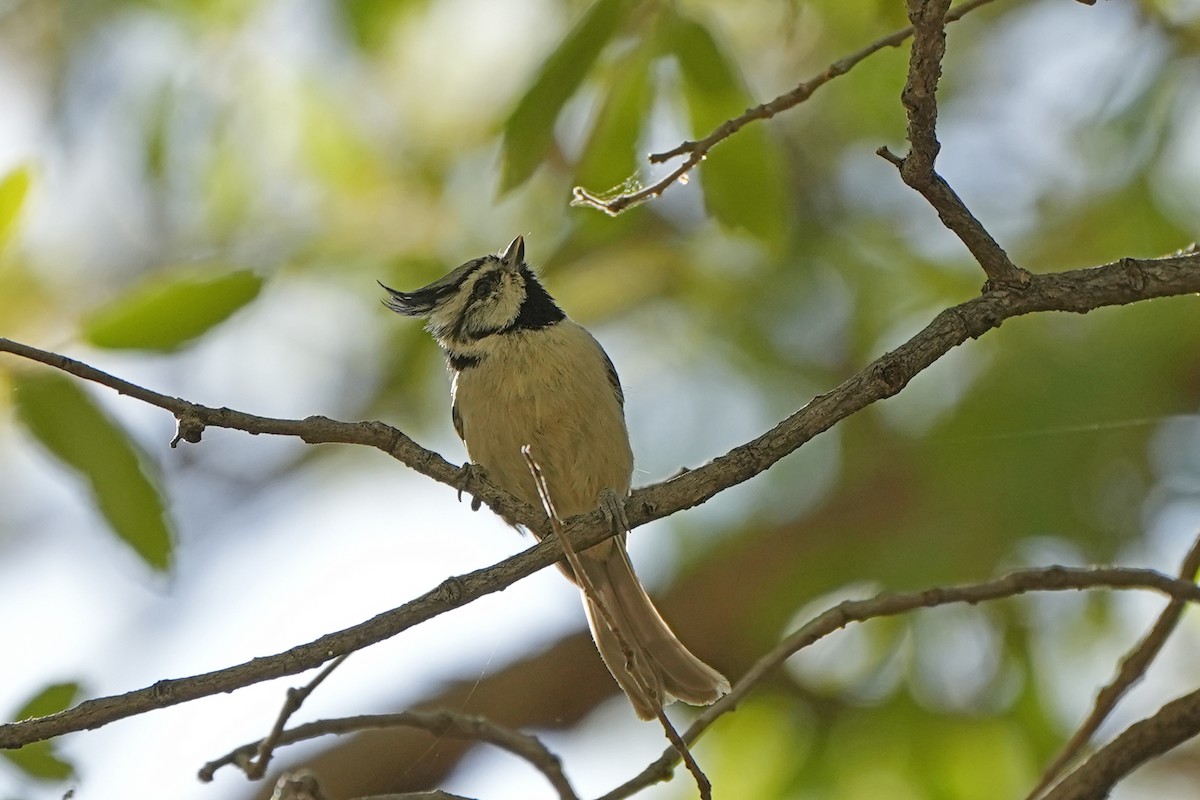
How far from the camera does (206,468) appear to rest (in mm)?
7129

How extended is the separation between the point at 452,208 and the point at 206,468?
2.21 meters

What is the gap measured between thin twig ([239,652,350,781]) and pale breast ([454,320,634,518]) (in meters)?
1.90

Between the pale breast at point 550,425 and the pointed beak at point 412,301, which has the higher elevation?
the pointed beak at point 412,301

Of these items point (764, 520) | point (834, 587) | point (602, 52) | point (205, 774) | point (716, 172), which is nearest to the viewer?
point (205, 774)

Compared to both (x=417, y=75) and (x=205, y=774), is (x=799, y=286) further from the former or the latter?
(x=205, y=774)

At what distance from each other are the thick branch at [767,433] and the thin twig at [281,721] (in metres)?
0.15

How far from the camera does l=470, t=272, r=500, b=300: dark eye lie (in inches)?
205

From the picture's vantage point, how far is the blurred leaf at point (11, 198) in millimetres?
2996

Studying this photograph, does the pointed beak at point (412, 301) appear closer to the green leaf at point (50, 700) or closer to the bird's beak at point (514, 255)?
the bird's beak at point (514, 255)

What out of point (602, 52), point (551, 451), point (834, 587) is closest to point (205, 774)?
point (602, 52)

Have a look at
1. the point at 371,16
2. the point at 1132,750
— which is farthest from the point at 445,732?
the point at 371,16

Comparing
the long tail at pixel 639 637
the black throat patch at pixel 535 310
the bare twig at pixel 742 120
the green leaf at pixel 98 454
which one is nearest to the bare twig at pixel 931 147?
the bare twig at pixel 742 120

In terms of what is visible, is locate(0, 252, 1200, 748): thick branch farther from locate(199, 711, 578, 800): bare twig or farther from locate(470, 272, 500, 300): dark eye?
locate(470, 272, 500, 300): dark eye

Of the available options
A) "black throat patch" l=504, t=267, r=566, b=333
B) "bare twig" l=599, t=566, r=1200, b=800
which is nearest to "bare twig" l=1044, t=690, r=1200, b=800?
"bare twig" l=599, t=566, r=1200, b=800
